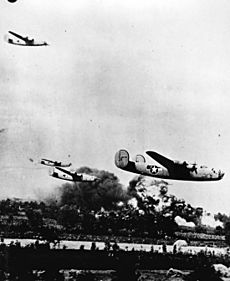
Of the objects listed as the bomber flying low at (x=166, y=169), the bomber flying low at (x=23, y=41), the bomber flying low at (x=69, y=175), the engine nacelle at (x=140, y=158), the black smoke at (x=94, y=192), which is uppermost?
the bomber flying low at (x=23, y=41)

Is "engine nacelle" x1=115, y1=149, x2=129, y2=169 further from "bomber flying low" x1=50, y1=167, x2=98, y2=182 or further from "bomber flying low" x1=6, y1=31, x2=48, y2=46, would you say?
"bomber flying low" x1=6, y1=31, x2=48, y2=46

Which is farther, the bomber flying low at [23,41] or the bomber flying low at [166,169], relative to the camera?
the bomber flying low at [166,169]

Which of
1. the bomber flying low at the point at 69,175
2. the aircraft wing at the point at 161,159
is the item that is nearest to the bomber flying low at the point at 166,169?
the aircraft wing at the point at 161,159

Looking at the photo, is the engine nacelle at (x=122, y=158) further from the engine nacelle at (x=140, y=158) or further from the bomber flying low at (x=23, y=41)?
the bomber flying low at (x=23, y=41)

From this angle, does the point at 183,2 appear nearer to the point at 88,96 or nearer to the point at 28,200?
the point at 88,96

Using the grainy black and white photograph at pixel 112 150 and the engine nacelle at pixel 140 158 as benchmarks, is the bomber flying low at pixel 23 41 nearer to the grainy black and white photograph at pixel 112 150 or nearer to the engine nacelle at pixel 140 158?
the grainy black and white photograph at pixel 112 150

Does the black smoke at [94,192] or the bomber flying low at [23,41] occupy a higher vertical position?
the bomber flying low at [23,41]

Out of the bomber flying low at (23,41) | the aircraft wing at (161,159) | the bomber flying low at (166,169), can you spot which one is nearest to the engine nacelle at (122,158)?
the bomber flying low at (166,169)
